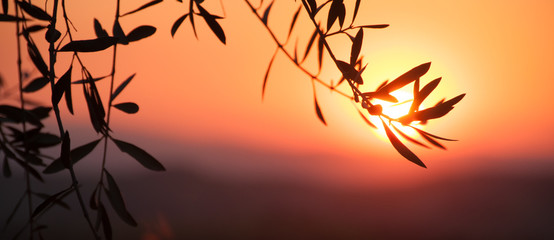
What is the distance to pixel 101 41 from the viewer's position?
2.03 feet

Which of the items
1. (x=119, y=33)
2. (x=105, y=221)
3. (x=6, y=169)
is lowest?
(x=6, y=169)

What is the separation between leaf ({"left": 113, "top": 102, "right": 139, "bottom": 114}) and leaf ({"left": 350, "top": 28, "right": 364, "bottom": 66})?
33 cm

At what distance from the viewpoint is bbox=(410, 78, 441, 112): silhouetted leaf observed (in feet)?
1.86

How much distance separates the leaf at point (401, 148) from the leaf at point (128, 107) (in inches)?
14.9

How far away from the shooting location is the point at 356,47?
2.01 ft

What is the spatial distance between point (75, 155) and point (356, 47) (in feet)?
1.49

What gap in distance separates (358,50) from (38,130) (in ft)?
2.47

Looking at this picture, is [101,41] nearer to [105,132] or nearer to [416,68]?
[105,132]

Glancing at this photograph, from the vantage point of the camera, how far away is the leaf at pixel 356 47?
61 cm

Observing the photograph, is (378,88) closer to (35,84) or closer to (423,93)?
(423,93)

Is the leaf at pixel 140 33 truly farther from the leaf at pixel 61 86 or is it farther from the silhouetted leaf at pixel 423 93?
the silhouetted leaf at pixel 423 93

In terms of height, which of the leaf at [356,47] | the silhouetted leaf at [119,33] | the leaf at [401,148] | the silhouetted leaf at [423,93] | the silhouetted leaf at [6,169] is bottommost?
the silhouetted leaf at [6,169]

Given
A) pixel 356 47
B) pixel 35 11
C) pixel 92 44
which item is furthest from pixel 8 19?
pixel 356 47

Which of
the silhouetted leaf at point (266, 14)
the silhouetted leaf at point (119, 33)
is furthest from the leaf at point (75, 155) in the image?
the silhouetted leaf at point (266, 14)
